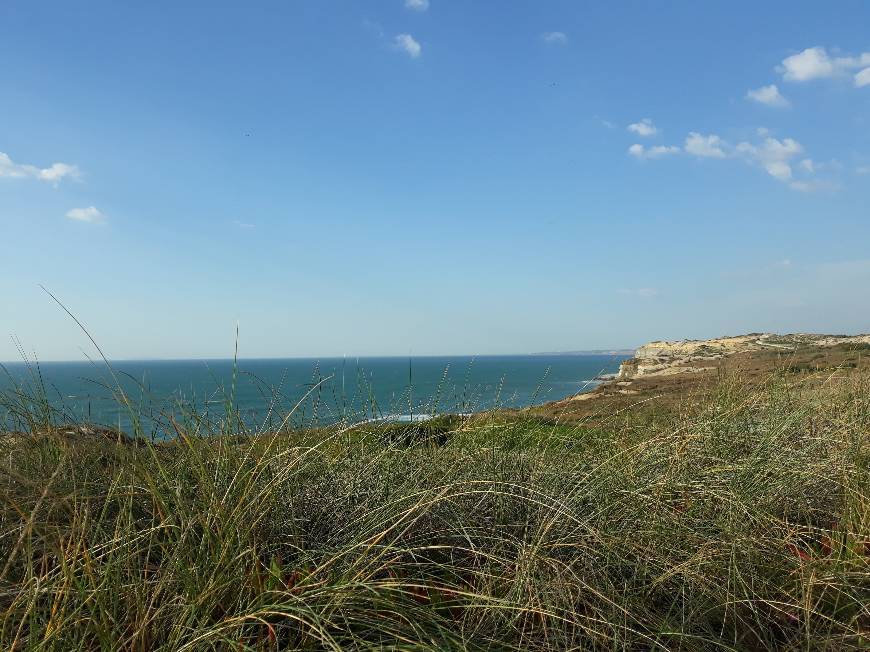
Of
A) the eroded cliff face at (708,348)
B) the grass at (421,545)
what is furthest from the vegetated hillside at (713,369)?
the grass at (421,545)

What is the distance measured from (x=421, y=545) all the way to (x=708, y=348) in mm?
27337

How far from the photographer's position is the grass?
5.93 ft

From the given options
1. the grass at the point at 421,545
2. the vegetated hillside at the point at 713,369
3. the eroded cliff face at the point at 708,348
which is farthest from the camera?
the eroded cliff face at the point at 708,348

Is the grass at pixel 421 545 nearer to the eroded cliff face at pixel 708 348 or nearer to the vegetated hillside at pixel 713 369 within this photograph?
the vegetated hillside at pixel 713 369

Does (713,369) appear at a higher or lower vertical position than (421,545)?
higher

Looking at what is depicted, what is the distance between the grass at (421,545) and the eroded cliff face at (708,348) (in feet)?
33.0

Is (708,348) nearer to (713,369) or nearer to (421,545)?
Answer: (713,369)

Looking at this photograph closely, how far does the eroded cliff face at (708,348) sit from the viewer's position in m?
15.9

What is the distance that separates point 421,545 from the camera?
2.47 metres

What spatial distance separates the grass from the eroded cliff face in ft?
33.0

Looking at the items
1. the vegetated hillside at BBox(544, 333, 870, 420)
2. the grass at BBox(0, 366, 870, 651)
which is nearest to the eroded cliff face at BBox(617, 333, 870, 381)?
the vegetated hillside at BBox(544, 333, 870, 420)

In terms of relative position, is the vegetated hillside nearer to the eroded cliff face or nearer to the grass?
the eroded cliff face

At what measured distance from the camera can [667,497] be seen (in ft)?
9.92

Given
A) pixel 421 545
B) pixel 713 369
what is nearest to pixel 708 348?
pixel 713 369
